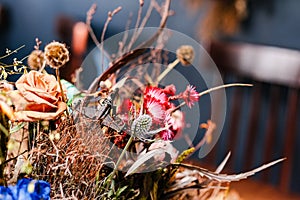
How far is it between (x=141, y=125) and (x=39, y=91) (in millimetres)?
103

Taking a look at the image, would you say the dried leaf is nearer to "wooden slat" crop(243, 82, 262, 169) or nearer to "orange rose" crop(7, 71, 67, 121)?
"orange rose" crop(7, 71, 67, 121)

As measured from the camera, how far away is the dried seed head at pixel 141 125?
1.76ft

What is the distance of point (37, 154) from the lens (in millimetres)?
550

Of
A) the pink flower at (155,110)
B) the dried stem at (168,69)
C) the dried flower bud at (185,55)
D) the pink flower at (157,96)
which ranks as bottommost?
the pink flower at (155,110)

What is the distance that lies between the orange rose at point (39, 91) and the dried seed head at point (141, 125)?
0.26 ft

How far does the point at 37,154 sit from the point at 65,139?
0.10 ft

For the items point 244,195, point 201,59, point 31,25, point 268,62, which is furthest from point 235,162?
point 31,25

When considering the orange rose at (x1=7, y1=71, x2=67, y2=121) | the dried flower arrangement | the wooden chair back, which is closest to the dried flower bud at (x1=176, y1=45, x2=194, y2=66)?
the dried flower arrangement

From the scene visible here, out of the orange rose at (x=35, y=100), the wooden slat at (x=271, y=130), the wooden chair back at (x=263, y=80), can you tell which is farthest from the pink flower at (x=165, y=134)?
the wooden slat at (x=271, y=130)

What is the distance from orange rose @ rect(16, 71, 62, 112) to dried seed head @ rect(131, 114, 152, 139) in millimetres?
79

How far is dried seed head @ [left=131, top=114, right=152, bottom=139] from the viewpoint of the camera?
1.76 feet

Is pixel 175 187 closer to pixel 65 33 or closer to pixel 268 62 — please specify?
pixel 268 62

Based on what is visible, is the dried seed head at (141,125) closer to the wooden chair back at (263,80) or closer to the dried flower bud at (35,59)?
the dried flower bud at (35,59)

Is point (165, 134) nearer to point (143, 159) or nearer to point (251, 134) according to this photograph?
point (143, 159)
